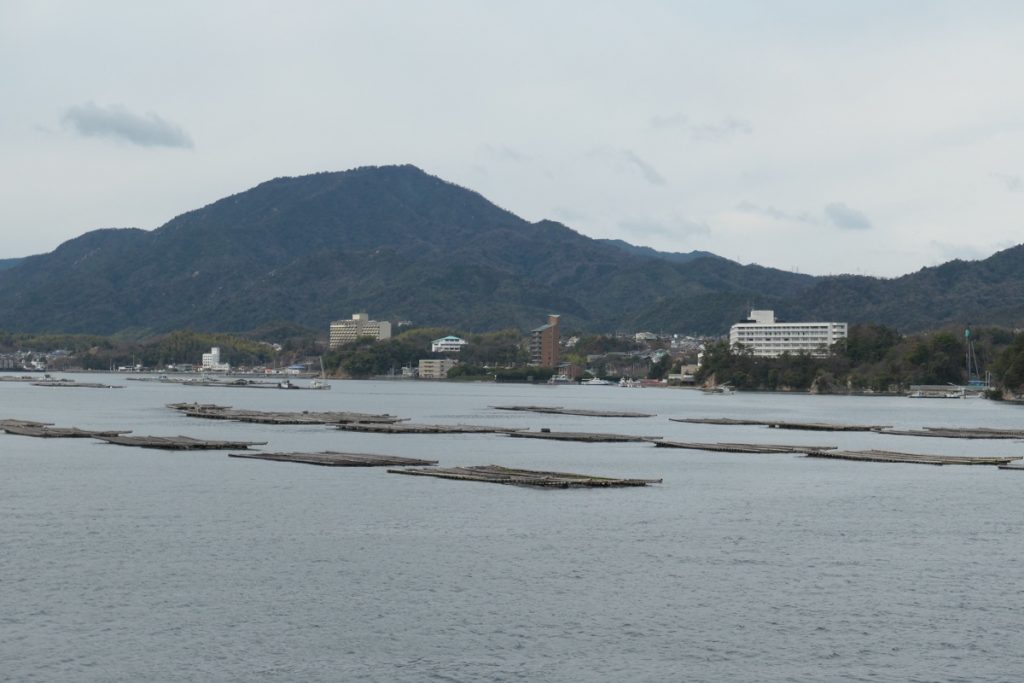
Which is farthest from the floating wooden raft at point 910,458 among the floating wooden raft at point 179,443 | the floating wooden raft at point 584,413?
the floating wooden raft at point 584,413

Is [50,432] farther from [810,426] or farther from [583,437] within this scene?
[810,426]

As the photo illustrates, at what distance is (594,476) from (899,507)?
13.0 metres

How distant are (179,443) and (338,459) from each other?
12.7m

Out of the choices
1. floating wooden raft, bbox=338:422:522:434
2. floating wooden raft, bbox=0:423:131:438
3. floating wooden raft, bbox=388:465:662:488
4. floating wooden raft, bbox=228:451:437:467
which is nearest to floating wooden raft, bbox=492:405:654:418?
floating wooden raft, bbox=338:422:522:434

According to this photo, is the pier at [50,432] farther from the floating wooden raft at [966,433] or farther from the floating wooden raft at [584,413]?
the floating wooden raft at [966,433]

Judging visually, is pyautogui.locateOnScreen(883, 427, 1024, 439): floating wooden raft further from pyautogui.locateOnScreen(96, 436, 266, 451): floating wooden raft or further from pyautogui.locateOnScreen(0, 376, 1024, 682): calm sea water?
pyautogui.locateOnScreen(96, 436, 266, 451): floating wooden raft

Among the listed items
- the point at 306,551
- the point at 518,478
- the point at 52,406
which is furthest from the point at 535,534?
the point at 52,406

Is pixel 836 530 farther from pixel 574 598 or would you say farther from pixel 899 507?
pixel 574 598

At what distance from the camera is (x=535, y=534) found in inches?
1417

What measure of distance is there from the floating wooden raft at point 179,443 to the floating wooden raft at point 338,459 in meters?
4.49

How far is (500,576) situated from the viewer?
98.5 feet

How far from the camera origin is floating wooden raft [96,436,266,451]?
64688 mm

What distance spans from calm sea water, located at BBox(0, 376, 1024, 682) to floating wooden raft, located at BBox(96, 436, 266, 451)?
9089 mm

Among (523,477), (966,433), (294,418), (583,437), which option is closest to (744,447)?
(583,437)
